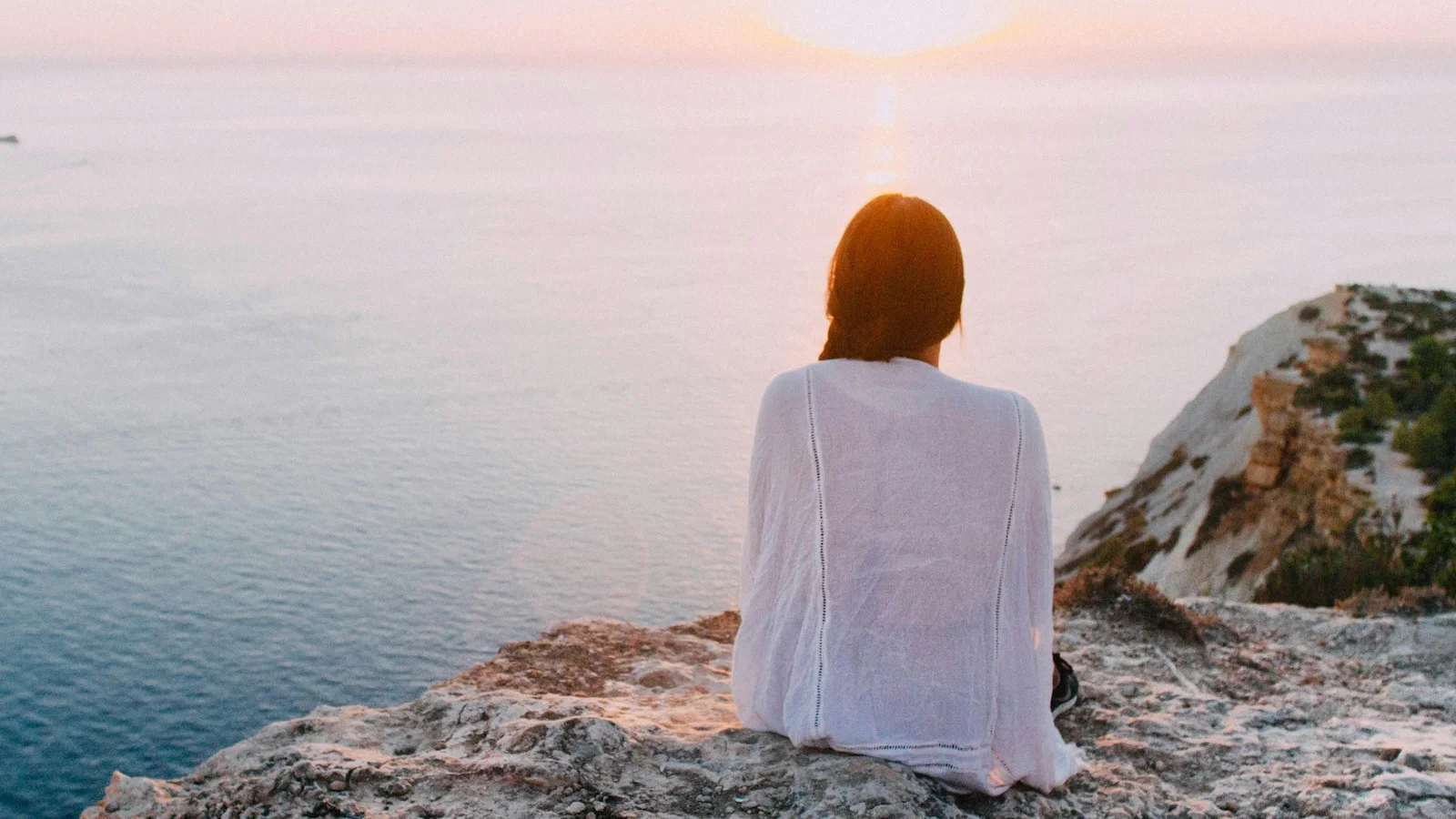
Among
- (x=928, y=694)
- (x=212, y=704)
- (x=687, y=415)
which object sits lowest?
(x=212, y=704)

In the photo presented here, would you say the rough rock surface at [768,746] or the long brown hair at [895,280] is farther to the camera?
the rough rock surface at [768,746]

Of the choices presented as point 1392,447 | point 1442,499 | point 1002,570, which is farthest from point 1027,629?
point 1392,447

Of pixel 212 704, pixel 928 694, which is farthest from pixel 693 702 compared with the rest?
pixel 212 704

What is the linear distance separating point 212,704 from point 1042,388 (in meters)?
46.7

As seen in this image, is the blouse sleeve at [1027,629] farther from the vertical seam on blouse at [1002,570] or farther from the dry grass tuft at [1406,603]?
the dry grass tuft at [1406,603]

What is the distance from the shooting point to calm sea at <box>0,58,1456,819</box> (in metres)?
35.9

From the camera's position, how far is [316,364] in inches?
2381

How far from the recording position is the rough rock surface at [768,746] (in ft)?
12.7

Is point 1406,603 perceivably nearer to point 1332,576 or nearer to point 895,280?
point 1332,576

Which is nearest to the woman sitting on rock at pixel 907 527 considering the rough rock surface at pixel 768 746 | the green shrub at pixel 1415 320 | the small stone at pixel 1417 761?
the rough rock surface at pixel 768 746

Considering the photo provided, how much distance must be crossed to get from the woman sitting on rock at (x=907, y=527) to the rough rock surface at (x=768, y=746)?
0.72 ft

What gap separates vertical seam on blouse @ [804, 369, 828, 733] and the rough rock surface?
208 mm

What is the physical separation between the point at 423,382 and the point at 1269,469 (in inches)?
1687

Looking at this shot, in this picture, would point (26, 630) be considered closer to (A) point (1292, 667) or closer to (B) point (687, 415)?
(B) point (687, 415)
